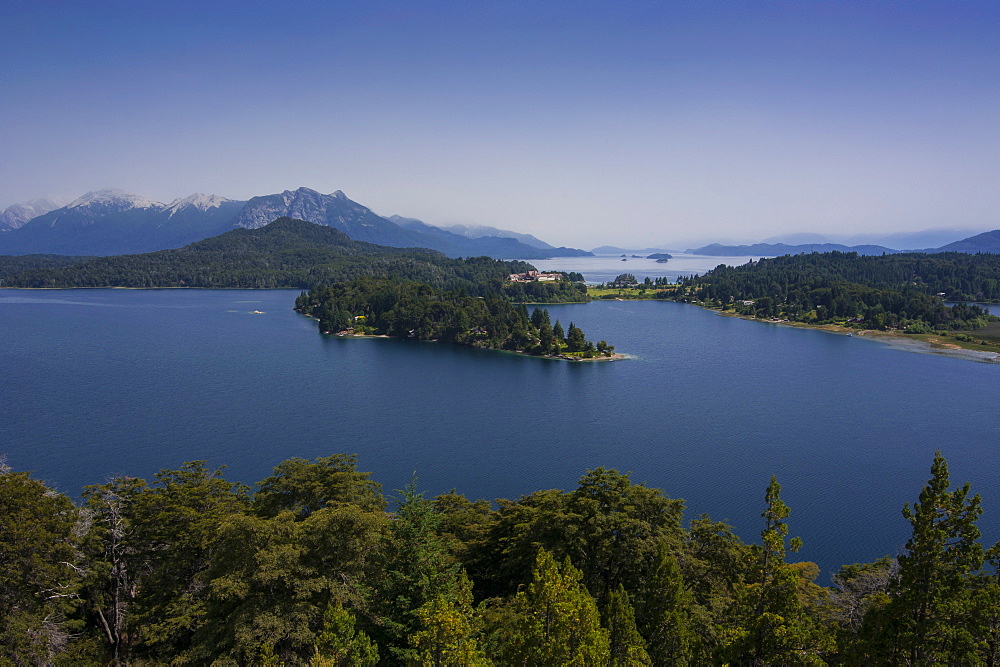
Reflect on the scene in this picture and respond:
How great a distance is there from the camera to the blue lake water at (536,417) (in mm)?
34844

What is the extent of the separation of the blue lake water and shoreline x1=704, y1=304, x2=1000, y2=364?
4.07 meters

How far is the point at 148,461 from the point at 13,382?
104ft

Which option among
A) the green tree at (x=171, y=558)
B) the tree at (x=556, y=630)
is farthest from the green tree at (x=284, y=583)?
the tree at (x=556, y=630)

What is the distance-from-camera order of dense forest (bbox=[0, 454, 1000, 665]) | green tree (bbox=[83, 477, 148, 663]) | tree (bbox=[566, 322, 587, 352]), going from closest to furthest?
dense forest (bbox=[0, 454, 1000, 665])
green tree (bbox=[83, 477, 148, 663])
tree (bbox=[566, 322, 587, 352])

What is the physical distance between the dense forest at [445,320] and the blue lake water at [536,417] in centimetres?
490

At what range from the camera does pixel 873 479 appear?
118 feet

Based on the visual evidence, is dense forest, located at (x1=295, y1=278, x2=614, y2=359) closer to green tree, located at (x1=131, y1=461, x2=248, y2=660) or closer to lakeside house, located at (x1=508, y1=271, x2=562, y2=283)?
lakeside house, located at (x1=508, y1=271, x2=562, y2=283)

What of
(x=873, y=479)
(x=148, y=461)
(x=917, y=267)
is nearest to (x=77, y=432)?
(x=148, y=461)

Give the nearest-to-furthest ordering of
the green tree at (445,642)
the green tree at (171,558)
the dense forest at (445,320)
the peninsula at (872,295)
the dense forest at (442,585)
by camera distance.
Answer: the green tree at (445,642) → the dense forest at (442,585) → the green tree at (171,558) → the dense forest at (445,320) → the peninsula at (872,295)

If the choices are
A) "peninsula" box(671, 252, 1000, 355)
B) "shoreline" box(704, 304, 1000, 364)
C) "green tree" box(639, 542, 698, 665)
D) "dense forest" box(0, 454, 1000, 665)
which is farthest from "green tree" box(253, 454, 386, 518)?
"peninsula" box(671, 252, 1000, 355)

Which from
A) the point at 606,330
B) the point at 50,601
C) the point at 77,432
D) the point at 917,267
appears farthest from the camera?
the point at 917,267

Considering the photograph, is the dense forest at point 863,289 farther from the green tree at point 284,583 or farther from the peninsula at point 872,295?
the green tree at point 284,583

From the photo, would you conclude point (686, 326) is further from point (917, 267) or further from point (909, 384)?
point (917, 267)

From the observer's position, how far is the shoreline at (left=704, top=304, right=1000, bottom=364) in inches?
3071
